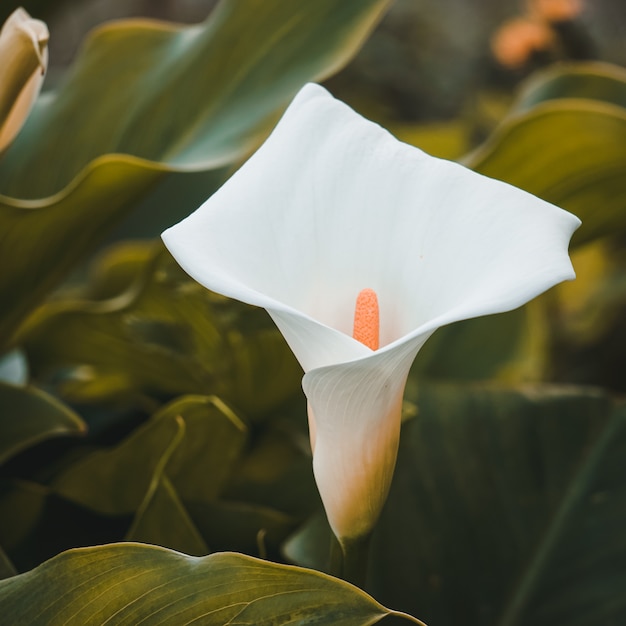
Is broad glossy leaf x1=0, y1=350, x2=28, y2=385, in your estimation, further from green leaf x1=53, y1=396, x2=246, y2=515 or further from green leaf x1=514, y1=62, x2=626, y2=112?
green leaf x1=514, y1=62, x2=626, y2=112

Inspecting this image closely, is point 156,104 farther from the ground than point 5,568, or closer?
farther from the ground

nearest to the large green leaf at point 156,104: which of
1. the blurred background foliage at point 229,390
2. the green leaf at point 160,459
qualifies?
the blurred background foliage at point 229,390

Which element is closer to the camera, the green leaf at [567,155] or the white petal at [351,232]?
the white petal at [351,232]

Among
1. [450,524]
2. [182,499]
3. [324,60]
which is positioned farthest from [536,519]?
[324,60]

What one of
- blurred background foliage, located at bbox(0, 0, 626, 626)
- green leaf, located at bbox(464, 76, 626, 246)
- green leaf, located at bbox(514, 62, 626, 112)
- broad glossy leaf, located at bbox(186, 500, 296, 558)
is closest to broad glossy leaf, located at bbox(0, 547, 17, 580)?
blurred background foliage, located at bbox(0, 0, 626, 626)

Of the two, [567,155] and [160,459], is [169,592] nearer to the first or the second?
[160,459]

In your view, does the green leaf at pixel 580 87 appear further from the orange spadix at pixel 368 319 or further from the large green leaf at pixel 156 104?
the orange spadix at pixel 368 319

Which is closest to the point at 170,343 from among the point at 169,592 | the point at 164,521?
the point at 164,521
